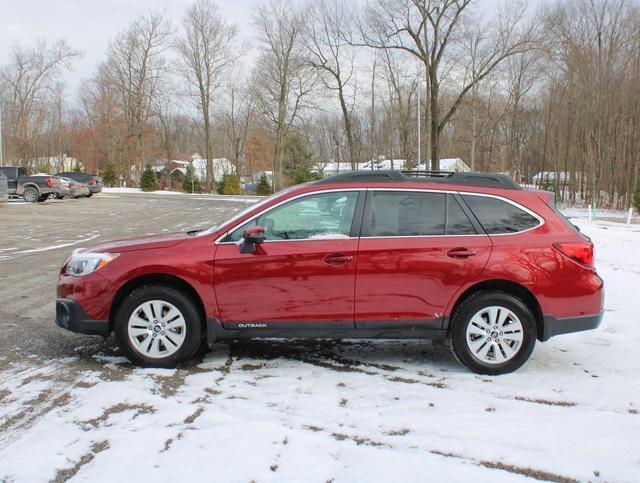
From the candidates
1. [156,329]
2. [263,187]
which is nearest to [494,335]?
[156,329]

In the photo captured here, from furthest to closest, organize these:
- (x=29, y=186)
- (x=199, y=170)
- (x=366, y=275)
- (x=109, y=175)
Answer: (x=199, y=170) < (x=109, y=175) < (x=29, y=186) < (x=366, y=275)

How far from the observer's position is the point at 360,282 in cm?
452

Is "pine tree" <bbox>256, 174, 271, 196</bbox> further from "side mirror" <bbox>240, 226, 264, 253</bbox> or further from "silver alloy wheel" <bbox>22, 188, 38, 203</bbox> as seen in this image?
"side mirror" <bbox>240, 226, 264, 253</bbox>

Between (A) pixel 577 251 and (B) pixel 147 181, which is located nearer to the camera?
(A) pixel 577 251

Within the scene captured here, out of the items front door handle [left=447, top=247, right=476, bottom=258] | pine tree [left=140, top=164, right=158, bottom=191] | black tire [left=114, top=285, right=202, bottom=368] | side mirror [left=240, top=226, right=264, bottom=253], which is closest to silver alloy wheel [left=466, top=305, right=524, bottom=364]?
front door handle [left=447, top=247, right=476, bottom=258]

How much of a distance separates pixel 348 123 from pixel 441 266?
145ft

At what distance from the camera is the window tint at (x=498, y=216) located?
15.3 feet

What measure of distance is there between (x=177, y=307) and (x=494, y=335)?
259 cm

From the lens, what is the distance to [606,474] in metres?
3.01

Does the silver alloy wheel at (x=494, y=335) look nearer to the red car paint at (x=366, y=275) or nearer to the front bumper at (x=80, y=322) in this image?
the red car paint at (x=366, y=275)

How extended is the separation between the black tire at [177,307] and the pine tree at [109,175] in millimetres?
56852

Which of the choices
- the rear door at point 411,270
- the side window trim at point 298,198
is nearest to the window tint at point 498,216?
the rear door at point 411,270

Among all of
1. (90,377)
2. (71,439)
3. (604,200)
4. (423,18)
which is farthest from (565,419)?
(604,200)

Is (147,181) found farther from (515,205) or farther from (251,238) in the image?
(515,205)
